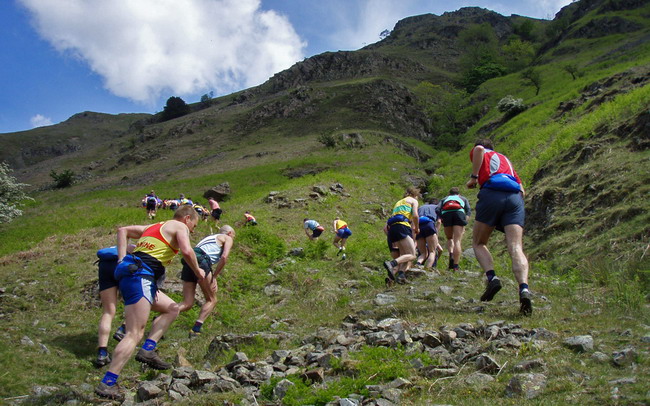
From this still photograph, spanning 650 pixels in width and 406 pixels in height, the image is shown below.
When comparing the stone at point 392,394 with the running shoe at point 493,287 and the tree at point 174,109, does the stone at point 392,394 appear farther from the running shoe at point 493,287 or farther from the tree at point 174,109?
the tree at point 174,109

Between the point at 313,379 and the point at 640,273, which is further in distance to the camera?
the point at 640,273

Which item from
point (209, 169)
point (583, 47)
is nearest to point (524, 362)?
point (209, 169)

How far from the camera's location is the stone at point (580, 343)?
3.74 meters

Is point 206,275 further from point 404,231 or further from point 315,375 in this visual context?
point 404,231

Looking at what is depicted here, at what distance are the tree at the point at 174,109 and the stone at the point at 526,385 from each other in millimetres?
116614

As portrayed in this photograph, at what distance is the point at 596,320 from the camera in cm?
468

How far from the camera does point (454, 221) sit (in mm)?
9539

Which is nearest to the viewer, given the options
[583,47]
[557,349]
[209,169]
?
[557,349]

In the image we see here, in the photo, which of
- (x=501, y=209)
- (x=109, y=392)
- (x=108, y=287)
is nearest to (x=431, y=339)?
(x=501, y=209)

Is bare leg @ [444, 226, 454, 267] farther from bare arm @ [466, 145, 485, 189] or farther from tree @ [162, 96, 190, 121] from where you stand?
tree @ [162, 96, 190, 121]

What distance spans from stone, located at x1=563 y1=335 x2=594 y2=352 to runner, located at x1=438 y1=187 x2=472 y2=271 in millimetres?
5433

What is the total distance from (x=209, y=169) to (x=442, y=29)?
4459 inches

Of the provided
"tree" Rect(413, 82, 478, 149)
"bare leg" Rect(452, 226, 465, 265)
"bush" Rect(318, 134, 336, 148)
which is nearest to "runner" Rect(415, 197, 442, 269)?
"bare leg" Rect(452, 226, 465, 265)

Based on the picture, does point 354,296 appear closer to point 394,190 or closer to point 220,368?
point 220,368
